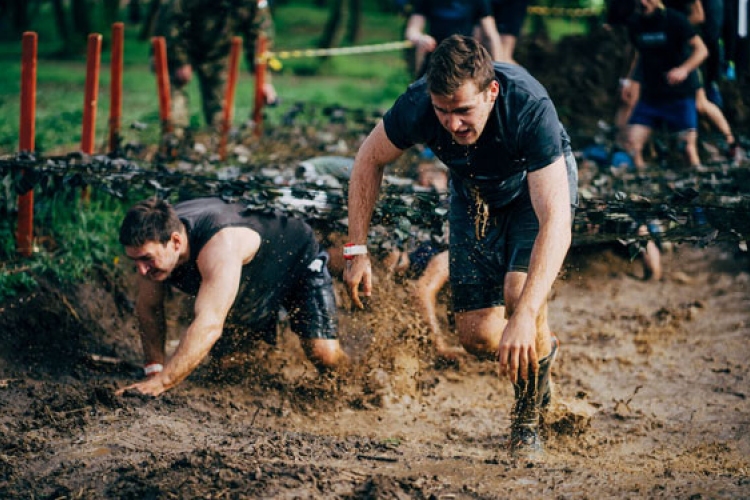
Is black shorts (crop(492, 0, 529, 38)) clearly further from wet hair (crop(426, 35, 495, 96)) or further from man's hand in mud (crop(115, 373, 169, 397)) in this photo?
man's hand in mud (crop(115, 373, 169, 397))

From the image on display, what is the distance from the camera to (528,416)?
457 cm

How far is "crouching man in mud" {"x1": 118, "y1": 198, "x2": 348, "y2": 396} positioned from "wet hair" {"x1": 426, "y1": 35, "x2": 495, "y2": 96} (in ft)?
4.86

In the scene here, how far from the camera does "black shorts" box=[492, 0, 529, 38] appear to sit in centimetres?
991

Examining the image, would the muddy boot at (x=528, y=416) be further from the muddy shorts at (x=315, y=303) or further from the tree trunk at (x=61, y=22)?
the tree trunk at (x=61, y=22)

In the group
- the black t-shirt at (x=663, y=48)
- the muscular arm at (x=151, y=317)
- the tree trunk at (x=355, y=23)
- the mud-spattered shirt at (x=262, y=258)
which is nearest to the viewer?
the mud-spattered shirt at (x=262, y=258)

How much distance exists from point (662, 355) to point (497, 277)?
2183 millimetres

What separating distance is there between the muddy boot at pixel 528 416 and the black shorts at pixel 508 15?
6.03m

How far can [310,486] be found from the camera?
12.0 feet

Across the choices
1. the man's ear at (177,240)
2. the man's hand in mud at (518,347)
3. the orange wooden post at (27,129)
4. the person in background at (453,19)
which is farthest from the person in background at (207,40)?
the man's hand in mud at (518,347)

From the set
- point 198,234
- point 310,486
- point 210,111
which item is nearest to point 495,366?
point 198,234

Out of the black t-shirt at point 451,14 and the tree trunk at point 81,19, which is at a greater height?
the black t-shirt at point 451,14

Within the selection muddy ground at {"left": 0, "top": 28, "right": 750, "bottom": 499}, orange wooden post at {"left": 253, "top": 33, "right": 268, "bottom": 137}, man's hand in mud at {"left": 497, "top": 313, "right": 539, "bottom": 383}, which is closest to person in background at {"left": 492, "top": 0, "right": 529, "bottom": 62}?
orange wooden post at {"left": 253, "top": 33, "right": 268, "bottom": 137}

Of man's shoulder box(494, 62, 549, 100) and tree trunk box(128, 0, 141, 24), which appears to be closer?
man's shoulder box(494, 62, 549, 100)

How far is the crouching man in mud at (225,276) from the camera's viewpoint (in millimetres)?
4582
